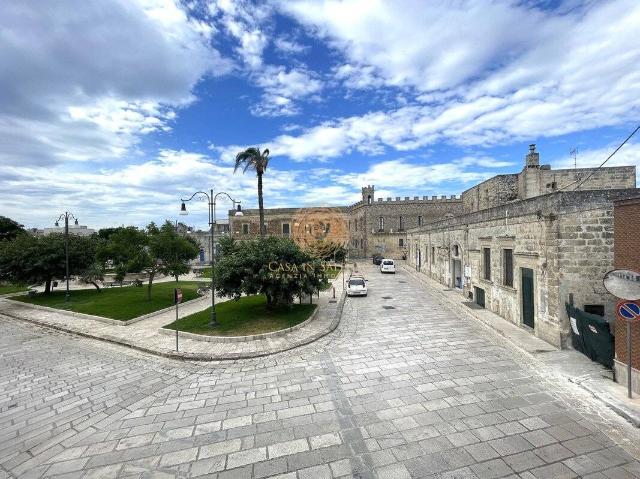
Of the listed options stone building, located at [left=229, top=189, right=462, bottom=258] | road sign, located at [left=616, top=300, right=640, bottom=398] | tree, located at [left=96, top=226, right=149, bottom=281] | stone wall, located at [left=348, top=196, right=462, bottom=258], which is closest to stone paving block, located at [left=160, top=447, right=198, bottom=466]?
road sign, located at [left=616, top=300, right=640, bottom=398]

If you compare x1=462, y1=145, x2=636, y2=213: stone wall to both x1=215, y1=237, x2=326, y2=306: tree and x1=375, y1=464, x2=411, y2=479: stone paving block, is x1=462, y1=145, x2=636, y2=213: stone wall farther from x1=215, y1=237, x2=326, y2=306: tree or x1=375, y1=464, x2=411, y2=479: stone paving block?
x1=375, y1=464, x2=411, y2=479: stone paving block

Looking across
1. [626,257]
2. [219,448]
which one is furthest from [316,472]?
[626,257]

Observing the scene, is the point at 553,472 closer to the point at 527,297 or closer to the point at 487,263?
the point at 527,297

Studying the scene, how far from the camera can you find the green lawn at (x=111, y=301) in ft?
52.0

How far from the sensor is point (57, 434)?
6020 millimetres

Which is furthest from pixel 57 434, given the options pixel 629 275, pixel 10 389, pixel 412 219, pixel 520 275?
pixel 412 219

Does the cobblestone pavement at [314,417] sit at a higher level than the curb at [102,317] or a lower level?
lower

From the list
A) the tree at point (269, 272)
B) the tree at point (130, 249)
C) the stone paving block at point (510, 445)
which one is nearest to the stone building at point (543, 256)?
the stone paving block at point (510, 445)

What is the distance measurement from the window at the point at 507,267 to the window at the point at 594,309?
10.8 ft

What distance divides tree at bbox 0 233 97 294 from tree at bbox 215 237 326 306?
1387 centimetres

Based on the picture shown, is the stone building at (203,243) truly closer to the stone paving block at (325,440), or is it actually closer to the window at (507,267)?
the window at (507,267)

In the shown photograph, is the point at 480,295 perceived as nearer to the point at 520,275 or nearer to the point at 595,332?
the point at 520,275

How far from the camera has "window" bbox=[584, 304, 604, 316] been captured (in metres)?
8.95

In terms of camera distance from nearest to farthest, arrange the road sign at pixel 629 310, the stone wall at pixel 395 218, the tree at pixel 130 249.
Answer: the road sign at pixel 629 310 < the tree at pixel 130 249 < the stone wall at pixel 395 218
